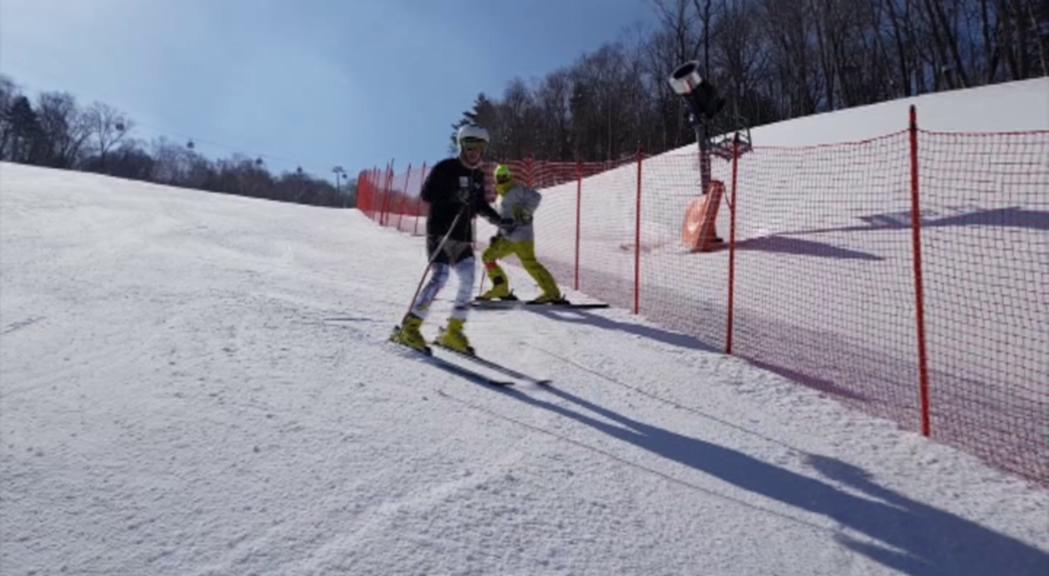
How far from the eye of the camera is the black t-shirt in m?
5.47

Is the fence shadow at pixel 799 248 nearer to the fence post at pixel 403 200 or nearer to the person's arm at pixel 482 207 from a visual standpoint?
the person's arm at pixel 482 207

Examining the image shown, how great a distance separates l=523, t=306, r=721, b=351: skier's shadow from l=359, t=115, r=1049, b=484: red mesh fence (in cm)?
16

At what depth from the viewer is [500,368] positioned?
518cm

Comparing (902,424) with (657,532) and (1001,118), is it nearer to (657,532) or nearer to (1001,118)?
(657,532)

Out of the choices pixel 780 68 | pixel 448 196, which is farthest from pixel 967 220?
pixel 780 68

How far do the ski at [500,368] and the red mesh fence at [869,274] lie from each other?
7.87 ft

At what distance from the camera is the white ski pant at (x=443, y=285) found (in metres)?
5.35

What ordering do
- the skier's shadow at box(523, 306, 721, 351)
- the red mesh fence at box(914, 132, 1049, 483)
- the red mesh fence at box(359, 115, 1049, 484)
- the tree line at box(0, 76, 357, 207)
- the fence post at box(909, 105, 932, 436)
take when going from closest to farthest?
the fence post at box(909, 105, 932, 436) → the red mesh fence at box(914, 132, 1049, 483) → the red mesh fence at box(359, 115, 1049, 484) → the skier's shadow at box(523, 306, 721, 351) → the tree line at box(0, 76, 357, 207)

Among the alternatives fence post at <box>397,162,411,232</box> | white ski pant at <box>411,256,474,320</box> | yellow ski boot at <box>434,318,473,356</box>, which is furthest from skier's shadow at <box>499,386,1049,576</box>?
fence post at <box>397,162,411,232</box>

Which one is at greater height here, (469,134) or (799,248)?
(469,134)

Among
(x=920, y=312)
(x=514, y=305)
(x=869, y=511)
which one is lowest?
(x=869, y=511)

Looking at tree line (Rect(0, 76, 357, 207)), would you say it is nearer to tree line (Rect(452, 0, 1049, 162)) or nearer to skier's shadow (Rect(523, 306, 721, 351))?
tree line (Rect(452, 0, 1049, 162))

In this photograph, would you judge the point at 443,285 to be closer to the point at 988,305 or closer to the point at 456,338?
the point at 456,338

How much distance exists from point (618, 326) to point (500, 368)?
7.90 feet
